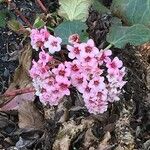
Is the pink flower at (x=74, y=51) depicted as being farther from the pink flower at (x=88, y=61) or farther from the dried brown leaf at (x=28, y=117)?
the dried brown leaf at (x=28, y=117)

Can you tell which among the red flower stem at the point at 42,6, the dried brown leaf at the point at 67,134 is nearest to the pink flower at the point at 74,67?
the dried brown leaf at the point at 67,134

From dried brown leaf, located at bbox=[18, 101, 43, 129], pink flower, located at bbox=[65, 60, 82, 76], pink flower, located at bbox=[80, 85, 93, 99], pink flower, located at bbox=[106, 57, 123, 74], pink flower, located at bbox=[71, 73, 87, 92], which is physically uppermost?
Answer: pink flower, located at bbox=[106, 57, 123, 74]

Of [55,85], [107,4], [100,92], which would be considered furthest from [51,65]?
[107,4]

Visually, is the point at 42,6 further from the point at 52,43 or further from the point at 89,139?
the point at 89,139

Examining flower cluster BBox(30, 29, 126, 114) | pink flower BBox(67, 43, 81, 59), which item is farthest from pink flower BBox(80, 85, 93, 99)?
pink flower BBox(67, 43, 81, 59)

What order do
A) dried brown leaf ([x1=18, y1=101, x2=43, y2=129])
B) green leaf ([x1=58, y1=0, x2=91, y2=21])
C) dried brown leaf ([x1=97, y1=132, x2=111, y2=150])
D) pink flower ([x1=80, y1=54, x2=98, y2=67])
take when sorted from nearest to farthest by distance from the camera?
pink flower ([x1=80, y1=54, x2=98, y2=67]), dried brown leaf ([x1=97, y1=132, x2=111, y2=150]), dried brown leaf ([x1=18, y1=101, x2=43, y2=129]), green leaf ([x1=58, y1=0, x2=91, y2=21])

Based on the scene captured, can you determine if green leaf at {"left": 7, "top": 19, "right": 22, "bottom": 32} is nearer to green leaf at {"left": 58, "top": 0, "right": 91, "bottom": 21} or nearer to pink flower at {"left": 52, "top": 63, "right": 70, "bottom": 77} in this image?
green leaf at {"left": 58, "top": 0, "right": 91, "bottom": 21}
